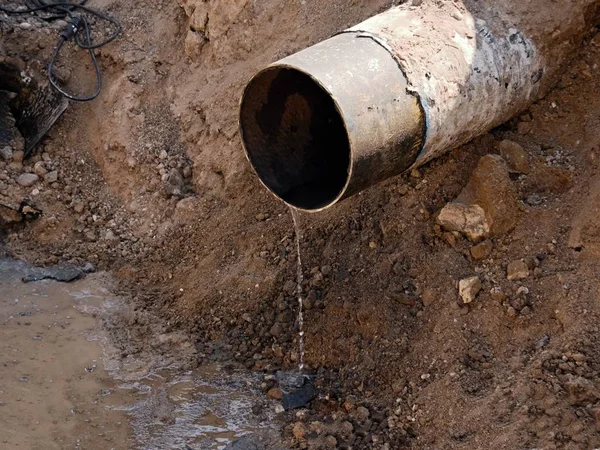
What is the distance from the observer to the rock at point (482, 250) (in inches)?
176

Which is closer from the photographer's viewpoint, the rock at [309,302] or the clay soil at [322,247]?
the clay soil at [322,247]

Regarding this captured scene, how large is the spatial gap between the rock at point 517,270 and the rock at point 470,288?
0.56ft

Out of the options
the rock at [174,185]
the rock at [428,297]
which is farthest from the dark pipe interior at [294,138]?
the rock at [174,185]

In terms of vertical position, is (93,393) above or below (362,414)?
above

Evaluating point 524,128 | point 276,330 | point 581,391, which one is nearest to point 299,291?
point 276,330

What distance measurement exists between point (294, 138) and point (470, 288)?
4.31 ft

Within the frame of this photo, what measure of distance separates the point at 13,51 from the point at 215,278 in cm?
246

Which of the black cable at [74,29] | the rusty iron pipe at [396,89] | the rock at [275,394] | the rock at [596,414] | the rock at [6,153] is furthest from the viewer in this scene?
the black cable at [74,29]

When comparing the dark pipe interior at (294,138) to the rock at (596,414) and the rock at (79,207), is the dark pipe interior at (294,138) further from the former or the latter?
the rock at (79,207)

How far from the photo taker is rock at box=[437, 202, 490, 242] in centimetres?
453

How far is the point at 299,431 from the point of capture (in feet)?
14.0

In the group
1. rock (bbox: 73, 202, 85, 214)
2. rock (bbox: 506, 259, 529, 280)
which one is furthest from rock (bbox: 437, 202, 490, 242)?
rock (bbox: 73, 202, 85, 214)

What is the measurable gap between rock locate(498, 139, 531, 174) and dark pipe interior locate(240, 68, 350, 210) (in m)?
0.93

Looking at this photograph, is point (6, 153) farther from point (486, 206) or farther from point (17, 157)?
Result: point (486, 206)
